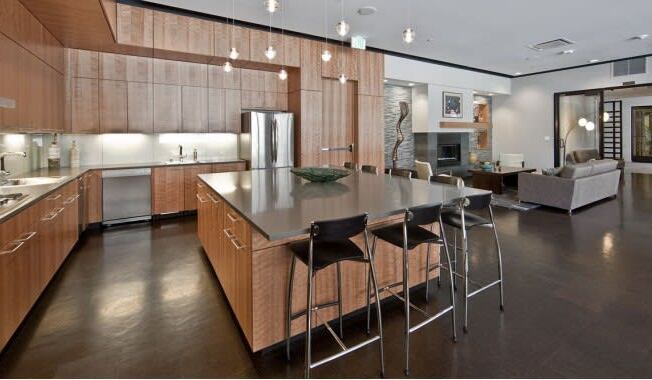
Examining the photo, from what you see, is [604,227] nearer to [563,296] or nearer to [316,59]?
[563,296]

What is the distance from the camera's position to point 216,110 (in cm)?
611

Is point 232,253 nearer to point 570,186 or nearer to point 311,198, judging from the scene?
point 311,198

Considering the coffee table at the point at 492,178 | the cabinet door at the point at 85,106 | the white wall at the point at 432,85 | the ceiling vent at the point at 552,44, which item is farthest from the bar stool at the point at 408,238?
the ceiling vent at the point at 552,44

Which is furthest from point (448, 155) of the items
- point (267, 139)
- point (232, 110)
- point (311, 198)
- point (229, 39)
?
point (311, 198)

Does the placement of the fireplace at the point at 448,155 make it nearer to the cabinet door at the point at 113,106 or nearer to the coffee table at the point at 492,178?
the coffee table at the point at 492,178

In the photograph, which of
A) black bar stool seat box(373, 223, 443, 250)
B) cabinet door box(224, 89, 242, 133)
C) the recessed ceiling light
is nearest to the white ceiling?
the recessed ceiling light

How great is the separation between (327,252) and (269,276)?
37 centimetres

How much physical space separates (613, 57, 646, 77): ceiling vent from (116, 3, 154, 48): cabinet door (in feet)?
33.9

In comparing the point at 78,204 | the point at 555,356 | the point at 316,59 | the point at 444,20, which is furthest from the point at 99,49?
the point at 555,356

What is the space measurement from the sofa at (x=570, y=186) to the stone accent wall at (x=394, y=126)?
3.04 m

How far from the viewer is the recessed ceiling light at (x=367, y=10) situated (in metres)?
5.25

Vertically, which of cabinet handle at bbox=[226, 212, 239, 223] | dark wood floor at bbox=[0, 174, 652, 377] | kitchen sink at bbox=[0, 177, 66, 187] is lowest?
dark wood floor at bbox=[0, 174, 652, 377]

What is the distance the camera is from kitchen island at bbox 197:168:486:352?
2041mm

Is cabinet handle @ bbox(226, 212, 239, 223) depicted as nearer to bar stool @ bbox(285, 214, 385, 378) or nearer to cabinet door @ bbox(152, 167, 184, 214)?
bar stool @ bbox(285, 214, 385, 378)
